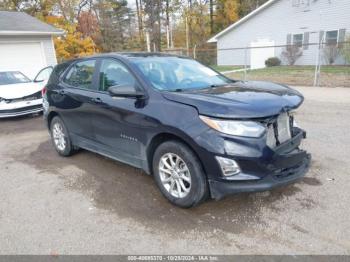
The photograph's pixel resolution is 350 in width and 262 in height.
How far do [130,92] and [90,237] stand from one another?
1578mm

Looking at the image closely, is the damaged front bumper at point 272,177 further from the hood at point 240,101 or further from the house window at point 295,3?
the house window at point 295,3

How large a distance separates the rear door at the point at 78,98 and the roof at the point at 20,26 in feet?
37.1

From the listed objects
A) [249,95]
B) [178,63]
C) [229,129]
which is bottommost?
[229,129]

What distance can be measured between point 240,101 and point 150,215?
5.02 feet

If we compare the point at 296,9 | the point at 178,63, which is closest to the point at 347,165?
the point at 178,63

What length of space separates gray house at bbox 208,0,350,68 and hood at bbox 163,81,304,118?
15.0 metres

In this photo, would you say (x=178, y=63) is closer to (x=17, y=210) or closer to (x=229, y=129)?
(x=229, y=129)

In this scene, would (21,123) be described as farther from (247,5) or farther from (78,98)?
(247,5)

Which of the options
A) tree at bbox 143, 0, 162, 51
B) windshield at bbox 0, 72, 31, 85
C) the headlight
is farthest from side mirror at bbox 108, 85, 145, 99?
tree at bbox 143, 0, 162, 51

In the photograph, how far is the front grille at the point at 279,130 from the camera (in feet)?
9.98

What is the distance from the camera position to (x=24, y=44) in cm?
1532

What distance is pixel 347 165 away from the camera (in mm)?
4250

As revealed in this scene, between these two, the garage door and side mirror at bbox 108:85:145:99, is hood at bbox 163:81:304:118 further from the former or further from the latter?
the garage door

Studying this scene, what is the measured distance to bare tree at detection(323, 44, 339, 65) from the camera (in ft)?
60.6
